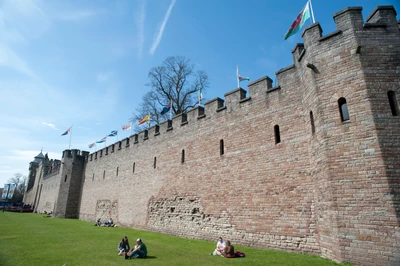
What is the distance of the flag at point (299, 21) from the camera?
9.45 metres

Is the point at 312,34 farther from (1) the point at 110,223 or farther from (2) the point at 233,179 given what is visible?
(1) the point at 110,223

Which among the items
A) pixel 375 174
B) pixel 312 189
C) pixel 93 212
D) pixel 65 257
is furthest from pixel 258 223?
pixel 93 212

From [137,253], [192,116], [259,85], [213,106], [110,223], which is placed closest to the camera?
[137,253]

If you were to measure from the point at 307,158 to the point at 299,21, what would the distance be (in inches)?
208

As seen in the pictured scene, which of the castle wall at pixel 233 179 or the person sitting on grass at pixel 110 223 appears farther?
the person sitting on grass at pixel 110 223

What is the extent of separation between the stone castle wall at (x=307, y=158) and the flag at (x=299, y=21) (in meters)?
0.46

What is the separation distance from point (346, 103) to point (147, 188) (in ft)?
46.0

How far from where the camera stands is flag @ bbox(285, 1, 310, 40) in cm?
945

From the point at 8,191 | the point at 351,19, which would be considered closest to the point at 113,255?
the point at 351,19

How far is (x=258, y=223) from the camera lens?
10.6 meters

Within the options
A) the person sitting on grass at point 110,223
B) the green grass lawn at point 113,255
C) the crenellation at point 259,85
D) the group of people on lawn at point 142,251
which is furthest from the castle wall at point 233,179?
the person sitting on grass at point 110,223

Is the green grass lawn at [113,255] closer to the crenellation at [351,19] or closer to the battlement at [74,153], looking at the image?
the crenellation at [351,19]

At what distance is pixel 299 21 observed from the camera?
9664 mm

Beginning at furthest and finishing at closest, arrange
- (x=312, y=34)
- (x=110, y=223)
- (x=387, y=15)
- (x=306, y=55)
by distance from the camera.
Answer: (x=110, y=223)
(x=306, y=55)
(x=312, y=34)
(x=387, y=15)
